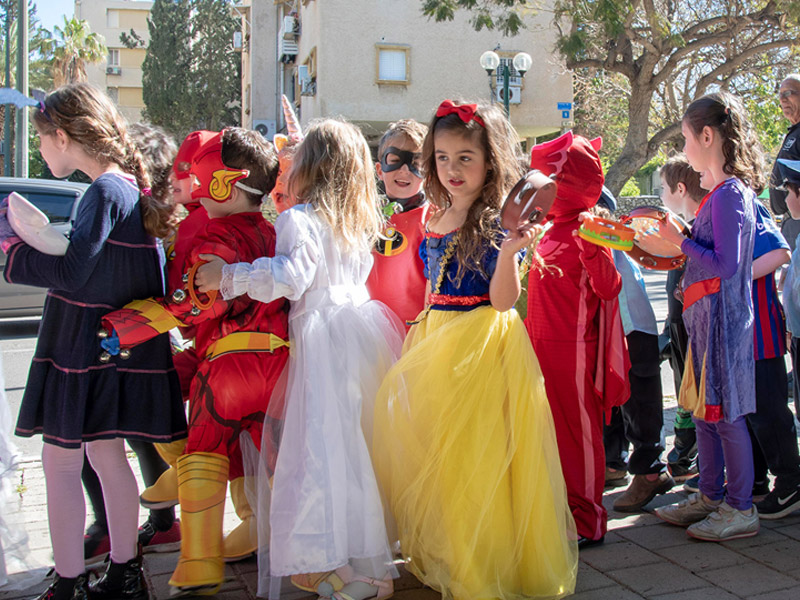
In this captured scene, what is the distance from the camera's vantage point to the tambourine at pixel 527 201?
2.47 metres

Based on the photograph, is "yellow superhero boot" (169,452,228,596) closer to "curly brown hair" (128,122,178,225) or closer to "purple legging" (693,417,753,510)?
"curly brown hair" (128,122,178,225)

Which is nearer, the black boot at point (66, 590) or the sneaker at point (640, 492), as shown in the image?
the black boot at point (66, 590)

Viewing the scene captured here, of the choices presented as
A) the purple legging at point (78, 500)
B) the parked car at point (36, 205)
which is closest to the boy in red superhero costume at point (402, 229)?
the purple legging at point (78, 500)

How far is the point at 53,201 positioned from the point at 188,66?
29.1 m

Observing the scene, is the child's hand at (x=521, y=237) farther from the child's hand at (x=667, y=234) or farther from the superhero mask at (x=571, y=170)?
the child's hand at (x=667, y=234)

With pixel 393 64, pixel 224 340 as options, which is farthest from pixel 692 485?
pixel 393 64

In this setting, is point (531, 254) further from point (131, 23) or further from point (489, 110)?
point (131, 23)

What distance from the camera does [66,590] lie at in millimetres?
2664

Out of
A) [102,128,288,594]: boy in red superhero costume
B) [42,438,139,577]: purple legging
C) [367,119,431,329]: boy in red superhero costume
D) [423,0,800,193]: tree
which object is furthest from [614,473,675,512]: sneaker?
[423,0,800,193]: tree

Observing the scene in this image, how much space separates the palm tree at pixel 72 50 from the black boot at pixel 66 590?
33260mm

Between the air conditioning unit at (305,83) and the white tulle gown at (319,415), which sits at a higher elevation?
the air conditioning unit at (305,83)

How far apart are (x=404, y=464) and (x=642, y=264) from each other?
1.40m

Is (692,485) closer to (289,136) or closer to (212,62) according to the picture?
(289,136)

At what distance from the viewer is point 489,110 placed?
292cm
